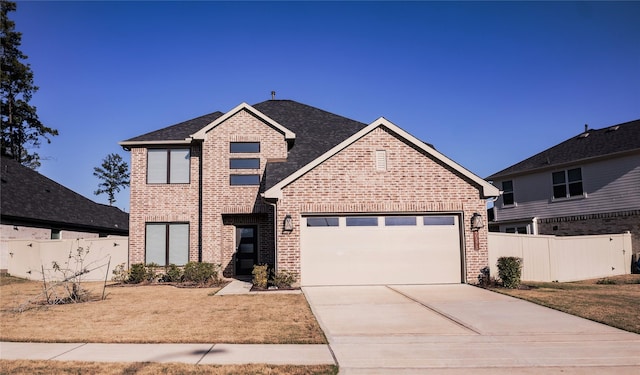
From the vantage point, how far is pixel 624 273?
18.8 meters

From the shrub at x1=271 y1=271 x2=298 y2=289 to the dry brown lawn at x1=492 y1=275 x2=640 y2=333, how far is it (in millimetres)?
6295

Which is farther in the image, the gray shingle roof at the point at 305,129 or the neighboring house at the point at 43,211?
the neighboring house at the point at 43,211

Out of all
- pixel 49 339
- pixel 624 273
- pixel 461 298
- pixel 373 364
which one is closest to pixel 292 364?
pixel 373 364

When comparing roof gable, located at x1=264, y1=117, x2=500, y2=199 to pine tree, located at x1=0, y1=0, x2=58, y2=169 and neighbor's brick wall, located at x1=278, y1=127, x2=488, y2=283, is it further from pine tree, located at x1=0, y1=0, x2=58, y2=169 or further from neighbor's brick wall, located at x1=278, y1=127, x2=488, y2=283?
pine tree, located at x1=0, y1=0, x2=58, y2=169

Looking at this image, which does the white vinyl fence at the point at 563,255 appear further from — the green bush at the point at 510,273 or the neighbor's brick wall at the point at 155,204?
the neighbor's brick wall at the point at 155,204

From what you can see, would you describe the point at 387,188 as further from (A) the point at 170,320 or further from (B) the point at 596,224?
(B) the point at 596,224

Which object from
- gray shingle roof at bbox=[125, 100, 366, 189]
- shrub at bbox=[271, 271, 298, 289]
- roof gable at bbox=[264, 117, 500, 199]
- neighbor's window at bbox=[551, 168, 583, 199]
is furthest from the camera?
neighbor's window at bbox=[551, 168, 583, 199]

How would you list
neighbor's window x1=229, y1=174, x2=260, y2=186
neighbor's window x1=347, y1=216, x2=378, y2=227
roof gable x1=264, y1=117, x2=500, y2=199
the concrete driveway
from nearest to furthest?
1. the concrete driveway
2. roof gable x1=264, y1=117, x2=500, y2=199
3. neighbor's window x1=347, y1=216, x2=378, y2=227
4. neighbor's window x1=229, y1=174, x2=260, y2=186

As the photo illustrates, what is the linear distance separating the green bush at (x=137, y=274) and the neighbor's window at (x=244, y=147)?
584cm

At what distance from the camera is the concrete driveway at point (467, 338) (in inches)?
240

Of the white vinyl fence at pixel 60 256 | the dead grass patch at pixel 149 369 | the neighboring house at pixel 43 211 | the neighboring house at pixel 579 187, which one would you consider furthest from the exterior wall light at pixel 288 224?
the neighboring house at pixel 579 187

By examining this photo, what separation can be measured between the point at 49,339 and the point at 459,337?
7.06 metres

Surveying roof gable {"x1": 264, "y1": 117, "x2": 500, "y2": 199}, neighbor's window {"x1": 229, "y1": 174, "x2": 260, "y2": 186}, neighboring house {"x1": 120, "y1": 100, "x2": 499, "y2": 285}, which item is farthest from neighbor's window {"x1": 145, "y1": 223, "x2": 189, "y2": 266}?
roof gable {"x1": 264, "y1": 117, "x2": 500, "y2": 199}

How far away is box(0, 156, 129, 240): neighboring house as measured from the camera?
21.1 m
